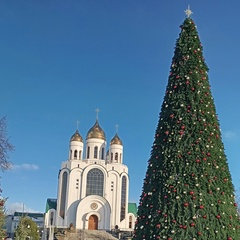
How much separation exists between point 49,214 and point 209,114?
4200cm

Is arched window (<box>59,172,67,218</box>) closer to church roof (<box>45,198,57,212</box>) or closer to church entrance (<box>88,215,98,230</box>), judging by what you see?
church roof (<box>45,198,57,212</box>)

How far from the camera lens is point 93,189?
159ft

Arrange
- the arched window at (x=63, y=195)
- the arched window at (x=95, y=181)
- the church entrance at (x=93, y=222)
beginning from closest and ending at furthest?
1. the church entrance at (x=93, y=222)
2. the arched window at (x=63, y=195)
3. the arched window at (x=95, y=181)

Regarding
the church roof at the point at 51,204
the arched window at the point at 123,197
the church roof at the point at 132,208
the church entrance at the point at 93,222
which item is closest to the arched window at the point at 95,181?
the arched window at the point at 123,197

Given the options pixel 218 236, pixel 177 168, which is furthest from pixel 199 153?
pixel 218 236

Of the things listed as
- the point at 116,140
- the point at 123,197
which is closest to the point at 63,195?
the point at 123,197

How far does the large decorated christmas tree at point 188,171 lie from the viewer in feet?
28.3

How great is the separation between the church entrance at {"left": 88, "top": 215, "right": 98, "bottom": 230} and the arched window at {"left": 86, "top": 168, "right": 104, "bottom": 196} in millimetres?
3086

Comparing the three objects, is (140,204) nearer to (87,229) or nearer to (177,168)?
(177,168)

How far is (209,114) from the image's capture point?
953cm

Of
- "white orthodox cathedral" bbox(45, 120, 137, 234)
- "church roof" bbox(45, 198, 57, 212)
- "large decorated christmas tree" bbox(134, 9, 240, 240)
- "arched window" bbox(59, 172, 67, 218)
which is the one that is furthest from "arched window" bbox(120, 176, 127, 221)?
"large decorated christmas tree" bbox(134, 9, 240, 240)

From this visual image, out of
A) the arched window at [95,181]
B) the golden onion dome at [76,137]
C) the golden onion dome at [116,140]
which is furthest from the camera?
the golden onion dome at [116,140]

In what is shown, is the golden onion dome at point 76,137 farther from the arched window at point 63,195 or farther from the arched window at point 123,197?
the arched window at point 123,197

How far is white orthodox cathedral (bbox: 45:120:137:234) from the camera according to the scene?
46688mm
